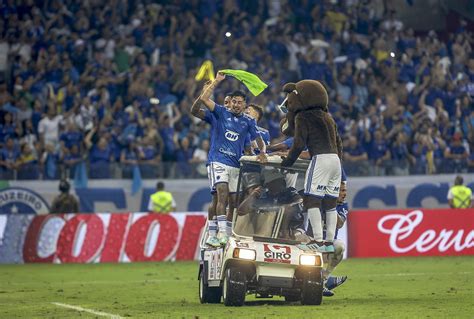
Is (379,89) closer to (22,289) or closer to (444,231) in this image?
(444,231)

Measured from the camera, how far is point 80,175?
86.6 feet

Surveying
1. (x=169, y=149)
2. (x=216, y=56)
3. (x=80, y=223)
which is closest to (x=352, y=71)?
(x=216, y=56)

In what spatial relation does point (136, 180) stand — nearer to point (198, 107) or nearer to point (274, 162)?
point (198, 107)

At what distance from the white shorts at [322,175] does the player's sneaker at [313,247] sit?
0.55 metres

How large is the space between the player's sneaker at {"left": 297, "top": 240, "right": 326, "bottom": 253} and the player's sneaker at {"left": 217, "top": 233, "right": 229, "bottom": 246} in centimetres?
95

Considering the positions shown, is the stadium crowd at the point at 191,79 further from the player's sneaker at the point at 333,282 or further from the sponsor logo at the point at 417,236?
the player's sneaker at the point at 333,282

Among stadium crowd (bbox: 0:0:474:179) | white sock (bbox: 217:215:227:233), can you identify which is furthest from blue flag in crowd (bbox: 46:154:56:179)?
white sock (bbox: 217:215:227:233)

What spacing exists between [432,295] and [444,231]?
10.7 meters

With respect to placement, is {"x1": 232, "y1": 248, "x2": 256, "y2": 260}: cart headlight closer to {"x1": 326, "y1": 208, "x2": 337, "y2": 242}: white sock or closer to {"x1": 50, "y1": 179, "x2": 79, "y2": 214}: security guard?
{"x1": 326, "y1": 208, "x2": 337, "y2": 242}: white sock

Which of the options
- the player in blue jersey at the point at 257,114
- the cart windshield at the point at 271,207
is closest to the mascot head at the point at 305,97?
the cart windshield at the point at 271,207

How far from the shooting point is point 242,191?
1380 centimetres

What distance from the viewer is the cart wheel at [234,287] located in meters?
13.0

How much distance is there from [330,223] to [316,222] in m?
0.39

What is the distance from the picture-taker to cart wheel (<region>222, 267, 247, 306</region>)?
13016 millimetres
